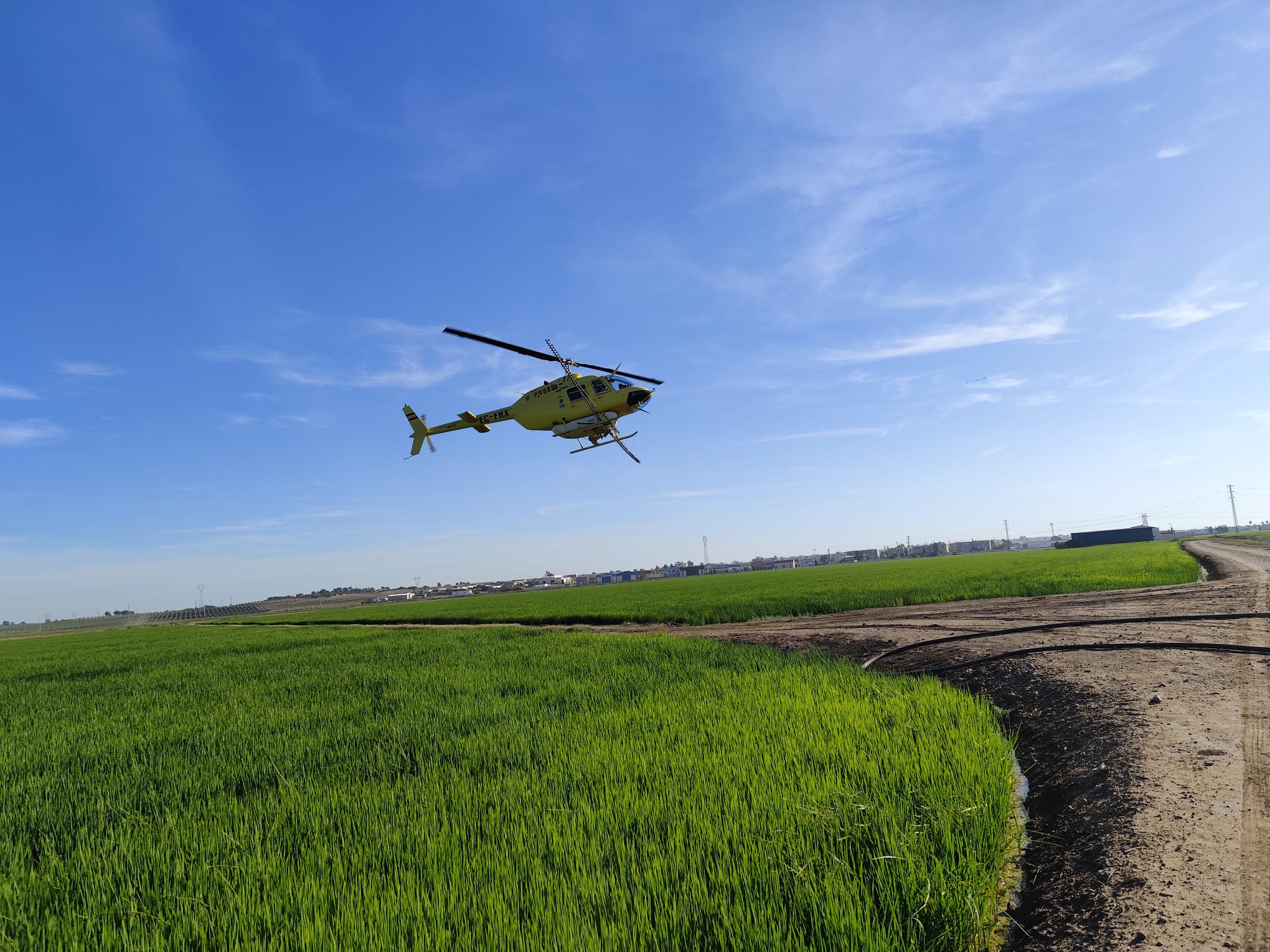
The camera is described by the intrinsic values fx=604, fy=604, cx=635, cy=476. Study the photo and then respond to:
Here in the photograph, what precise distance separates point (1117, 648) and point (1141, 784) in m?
5.53

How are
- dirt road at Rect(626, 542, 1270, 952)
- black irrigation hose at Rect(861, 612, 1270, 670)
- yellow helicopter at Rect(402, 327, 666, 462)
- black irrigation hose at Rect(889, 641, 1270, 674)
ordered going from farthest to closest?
yellow helicopter at Rect(402, 327, 666, 462)
black irrigation hose at Rect(861, 612, 1270, 670)
black irrigation hose at Rect(889, 641, 1270, 674)
dirt road at Rect(626, 542, 1270, 952)

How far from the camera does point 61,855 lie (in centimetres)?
446

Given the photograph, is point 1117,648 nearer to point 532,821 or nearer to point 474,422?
point 532,821

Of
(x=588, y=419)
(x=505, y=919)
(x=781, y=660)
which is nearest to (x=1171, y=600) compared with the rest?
(x=781, y=660)

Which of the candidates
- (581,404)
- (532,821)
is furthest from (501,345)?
(532,821)

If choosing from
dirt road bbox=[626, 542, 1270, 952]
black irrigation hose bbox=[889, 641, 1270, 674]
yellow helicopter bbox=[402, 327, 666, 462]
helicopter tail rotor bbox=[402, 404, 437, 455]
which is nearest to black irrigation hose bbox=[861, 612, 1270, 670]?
dirt road bbox=[626, 542, 1270, 952]

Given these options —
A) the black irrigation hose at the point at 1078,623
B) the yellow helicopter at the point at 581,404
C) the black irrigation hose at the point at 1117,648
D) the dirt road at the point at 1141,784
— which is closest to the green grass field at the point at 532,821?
the dirt road at the point at 1141,784

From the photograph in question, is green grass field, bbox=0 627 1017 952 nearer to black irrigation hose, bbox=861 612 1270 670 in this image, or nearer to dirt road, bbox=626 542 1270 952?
dirt road, bbox=626 542 1270 952

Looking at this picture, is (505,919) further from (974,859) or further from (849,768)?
(849,768)

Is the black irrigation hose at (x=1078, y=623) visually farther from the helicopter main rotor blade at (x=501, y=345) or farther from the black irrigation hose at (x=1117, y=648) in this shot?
the helicopter main rotor blade at (x=501, y=345)

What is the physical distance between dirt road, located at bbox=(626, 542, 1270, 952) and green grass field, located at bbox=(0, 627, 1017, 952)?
379mm

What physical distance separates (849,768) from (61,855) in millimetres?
5969

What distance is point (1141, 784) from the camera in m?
4.43

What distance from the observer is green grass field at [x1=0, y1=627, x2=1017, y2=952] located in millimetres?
3027
